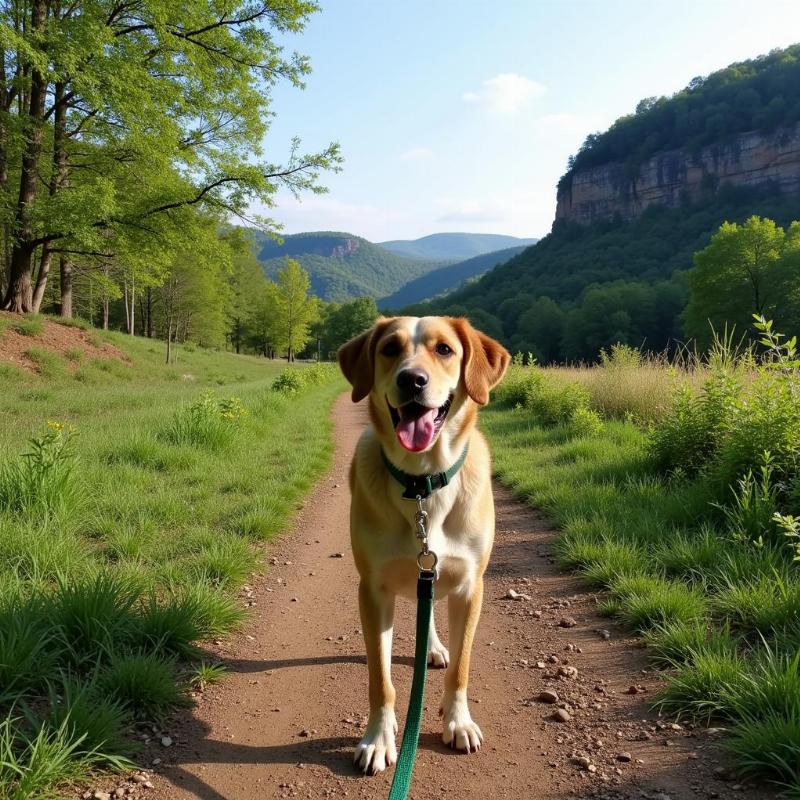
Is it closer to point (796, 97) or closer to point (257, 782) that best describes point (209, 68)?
point (257, 782)

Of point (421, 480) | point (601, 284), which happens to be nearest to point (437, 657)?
point (421, 480)

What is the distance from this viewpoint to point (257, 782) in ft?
7.32

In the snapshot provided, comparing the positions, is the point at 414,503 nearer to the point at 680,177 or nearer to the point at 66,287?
the point at 66,287

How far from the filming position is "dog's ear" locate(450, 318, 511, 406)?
2.78 metres

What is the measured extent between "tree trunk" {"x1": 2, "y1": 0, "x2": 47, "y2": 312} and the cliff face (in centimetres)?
9751

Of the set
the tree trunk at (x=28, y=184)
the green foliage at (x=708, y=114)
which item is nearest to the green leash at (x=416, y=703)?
the tree trunk at (x=28, y=184)

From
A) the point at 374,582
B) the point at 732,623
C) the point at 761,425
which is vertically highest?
the point at 761,425

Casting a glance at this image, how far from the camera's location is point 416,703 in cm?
207

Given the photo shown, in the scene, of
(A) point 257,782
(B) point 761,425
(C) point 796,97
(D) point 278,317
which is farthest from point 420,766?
(C) point 796,97

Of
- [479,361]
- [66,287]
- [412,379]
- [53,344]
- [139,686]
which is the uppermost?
[66,287]

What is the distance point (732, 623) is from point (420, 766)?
209 cm

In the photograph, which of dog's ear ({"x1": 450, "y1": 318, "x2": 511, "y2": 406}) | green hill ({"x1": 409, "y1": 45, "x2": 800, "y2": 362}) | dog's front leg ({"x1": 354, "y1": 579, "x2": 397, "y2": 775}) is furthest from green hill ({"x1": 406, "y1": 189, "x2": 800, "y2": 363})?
dog's front leg ({"x1": 354, "y1": 579, "x2": 397, "y2": 775})

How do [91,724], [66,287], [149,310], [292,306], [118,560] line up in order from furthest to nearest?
[292,306]
[149,310]
[66,287]
[118,560]
[91,724]

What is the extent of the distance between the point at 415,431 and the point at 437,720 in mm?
1507
